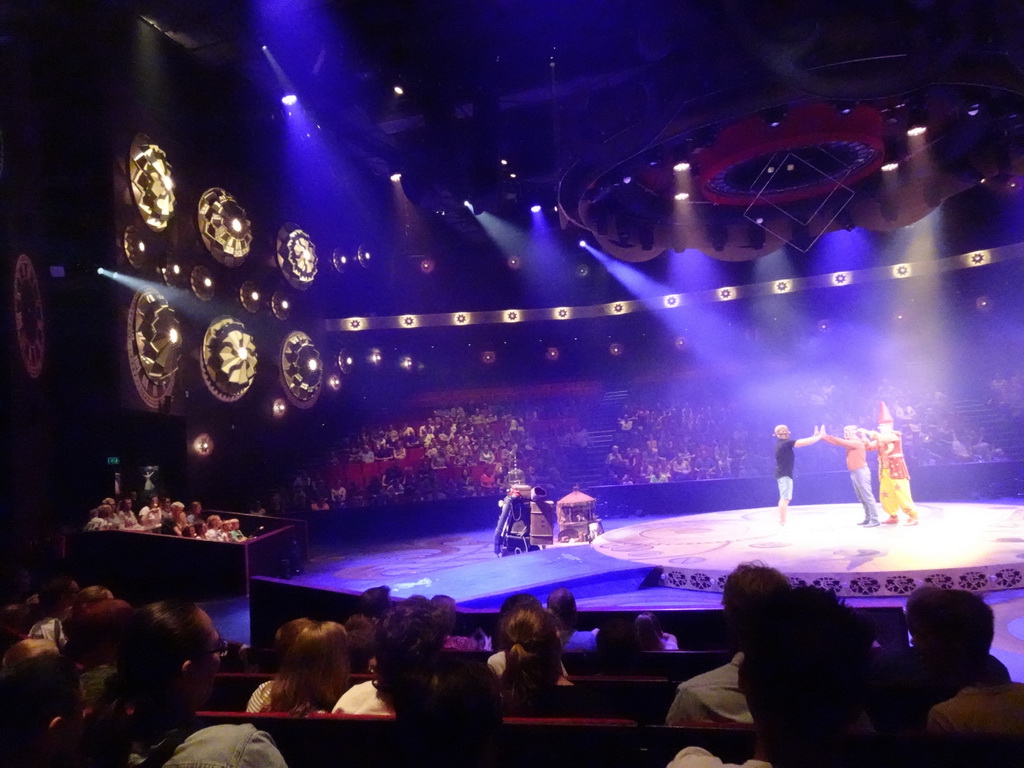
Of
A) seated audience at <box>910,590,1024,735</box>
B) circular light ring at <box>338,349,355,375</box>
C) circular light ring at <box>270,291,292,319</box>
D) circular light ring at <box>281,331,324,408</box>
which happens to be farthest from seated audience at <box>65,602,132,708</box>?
circular light ring at <box>338,349,355,375</box>

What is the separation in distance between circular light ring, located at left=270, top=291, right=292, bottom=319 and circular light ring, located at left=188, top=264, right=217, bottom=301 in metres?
2.48

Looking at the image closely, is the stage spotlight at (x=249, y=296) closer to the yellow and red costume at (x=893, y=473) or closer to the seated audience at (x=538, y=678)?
the yellow and red costume at (x=893, y=473)

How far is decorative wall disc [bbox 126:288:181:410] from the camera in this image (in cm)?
1158

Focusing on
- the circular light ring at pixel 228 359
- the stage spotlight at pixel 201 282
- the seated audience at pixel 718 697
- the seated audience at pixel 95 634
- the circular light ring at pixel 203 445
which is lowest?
the seated audience at pixel 718 697

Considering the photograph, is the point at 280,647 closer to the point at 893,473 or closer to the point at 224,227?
the point at 893,473

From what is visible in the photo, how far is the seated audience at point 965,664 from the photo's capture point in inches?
76.0

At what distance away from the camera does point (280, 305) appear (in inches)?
648

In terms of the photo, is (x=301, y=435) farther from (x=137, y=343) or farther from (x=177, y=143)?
(x=177, y=143)

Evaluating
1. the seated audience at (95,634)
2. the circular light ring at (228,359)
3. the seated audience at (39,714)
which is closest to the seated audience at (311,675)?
the seated audience at (95,634)

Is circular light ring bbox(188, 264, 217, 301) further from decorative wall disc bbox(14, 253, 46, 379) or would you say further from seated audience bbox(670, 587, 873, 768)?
seated audience bbox(670, 587, 873, 768)

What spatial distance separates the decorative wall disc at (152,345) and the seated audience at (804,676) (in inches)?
484

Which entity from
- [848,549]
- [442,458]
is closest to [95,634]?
[848,549]

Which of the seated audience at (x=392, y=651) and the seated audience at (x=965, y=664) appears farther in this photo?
the seated audience at (x=392, y=651)

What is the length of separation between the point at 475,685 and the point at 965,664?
1815 millimetres
